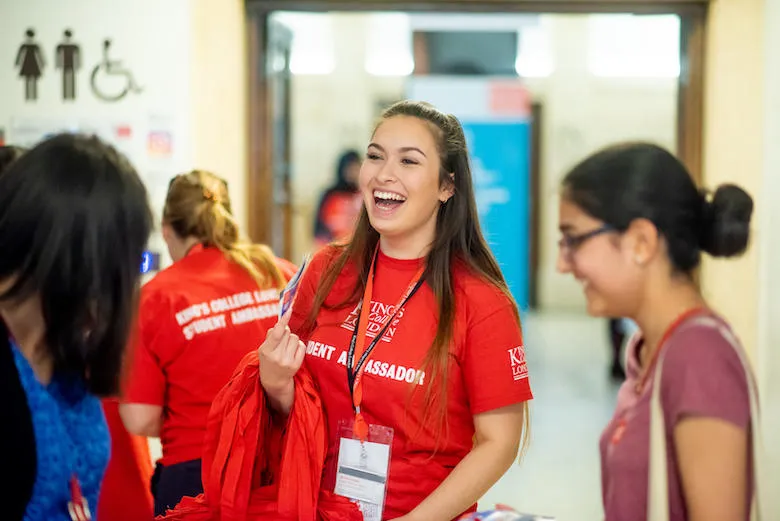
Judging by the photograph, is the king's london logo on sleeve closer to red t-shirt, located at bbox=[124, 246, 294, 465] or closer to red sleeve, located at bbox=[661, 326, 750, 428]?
red sleeve, located at bbox=[661, 326, 750, 428]

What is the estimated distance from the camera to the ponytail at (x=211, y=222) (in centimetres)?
269

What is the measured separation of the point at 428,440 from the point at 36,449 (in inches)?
34.2

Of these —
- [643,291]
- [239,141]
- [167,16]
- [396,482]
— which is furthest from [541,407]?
[643,291]

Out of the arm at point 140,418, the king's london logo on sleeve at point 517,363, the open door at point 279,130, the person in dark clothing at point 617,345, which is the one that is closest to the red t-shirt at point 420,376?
the king's london logo on sleeve at point 517,363

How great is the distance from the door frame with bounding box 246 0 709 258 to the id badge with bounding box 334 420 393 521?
2.90 m

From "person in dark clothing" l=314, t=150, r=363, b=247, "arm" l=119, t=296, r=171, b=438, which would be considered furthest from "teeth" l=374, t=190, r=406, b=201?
"person in dark clothing" l=314, t=150, r=363, b=247

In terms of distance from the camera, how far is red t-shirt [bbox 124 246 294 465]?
8.25 feet

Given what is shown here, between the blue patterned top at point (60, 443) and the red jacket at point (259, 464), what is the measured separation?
0.52 metres

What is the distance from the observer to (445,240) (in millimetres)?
2111

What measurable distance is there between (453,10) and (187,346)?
2.72 meters

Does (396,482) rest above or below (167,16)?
below

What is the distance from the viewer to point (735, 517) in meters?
1.32

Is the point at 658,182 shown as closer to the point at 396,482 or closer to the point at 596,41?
the point at 396,482

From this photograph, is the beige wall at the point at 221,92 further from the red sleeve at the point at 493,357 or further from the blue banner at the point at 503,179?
the blue banner at the point at 503,179
